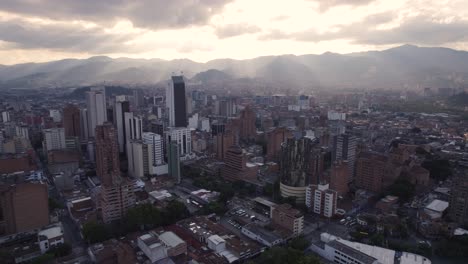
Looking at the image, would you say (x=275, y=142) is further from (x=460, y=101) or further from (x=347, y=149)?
(x=460, y=101)

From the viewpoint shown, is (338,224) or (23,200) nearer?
(23,200)

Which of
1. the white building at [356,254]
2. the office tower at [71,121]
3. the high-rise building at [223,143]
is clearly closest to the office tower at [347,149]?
the high-rise building at [223,143]

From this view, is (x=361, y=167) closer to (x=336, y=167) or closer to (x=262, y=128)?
(x=336, y=167)

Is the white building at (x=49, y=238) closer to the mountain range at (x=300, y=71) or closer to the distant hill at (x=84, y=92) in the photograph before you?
the distant hill at (x=84, y=92)

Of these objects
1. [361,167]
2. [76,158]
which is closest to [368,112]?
[361,167]

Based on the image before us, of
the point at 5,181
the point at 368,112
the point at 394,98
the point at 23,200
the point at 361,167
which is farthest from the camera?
the point at 394,98

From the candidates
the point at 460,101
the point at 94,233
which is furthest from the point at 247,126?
the point at 460,101
